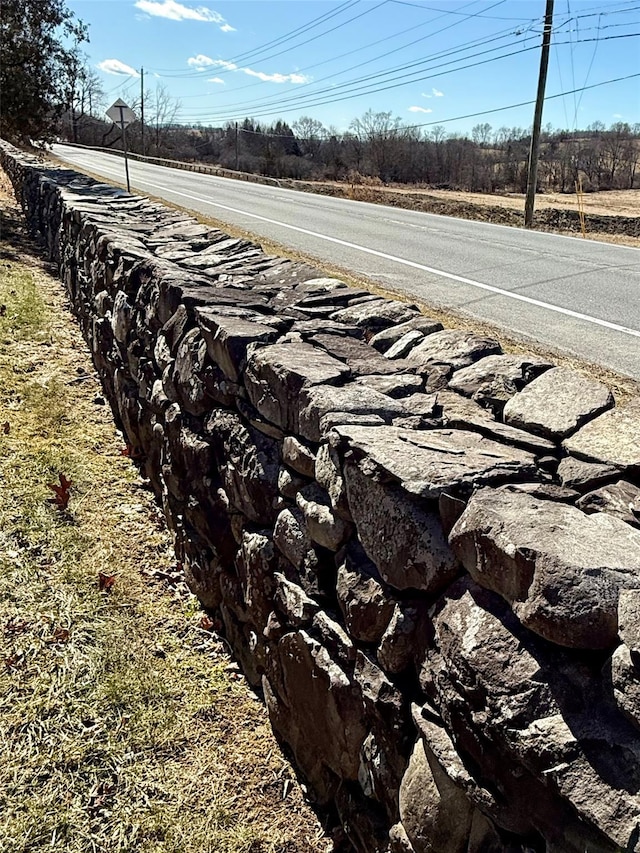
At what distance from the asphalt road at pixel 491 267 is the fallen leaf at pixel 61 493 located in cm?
376

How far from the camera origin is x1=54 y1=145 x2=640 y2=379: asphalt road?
20.1 feet

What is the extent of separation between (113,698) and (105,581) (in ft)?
2.97

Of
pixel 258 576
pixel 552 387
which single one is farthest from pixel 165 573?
pixel 552 387

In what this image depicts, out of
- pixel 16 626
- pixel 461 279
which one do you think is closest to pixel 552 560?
pixel 16 626

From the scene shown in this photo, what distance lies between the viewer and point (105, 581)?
395 cm

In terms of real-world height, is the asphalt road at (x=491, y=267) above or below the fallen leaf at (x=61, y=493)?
above

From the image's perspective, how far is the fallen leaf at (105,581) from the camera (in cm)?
390

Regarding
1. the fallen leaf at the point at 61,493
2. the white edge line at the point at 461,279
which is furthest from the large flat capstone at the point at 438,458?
the white edge line at the point at 461,279

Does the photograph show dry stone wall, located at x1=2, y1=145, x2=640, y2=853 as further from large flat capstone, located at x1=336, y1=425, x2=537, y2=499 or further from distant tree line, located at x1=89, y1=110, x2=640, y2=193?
distant tree line, located at x1=89, y1=110, x2=640, y2=193

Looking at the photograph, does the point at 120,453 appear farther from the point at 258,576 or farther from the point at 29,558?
the point at 258,576

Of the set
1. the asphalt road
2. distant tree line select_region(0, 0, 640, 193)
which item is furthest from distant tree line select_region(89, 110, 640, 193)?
the asphalt road

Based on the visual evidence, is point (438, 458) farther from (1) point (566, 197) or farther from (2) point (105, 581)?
(1) point (566, 197)

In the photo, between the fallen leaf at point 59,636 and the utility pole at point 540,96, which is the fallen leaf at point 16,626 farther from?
the utility pole at point 540,96

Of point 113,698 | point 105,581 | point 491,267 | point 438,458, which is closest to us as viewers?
point 438,458
